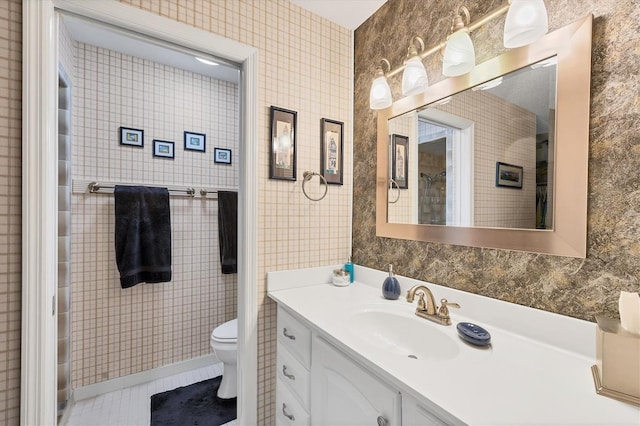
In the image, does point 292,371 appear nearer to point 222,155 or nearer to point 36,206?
point 36,206

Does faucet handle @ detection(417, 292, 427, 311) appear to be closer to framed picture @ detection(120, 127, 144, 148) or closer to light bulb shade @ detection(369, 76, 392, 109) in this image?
light bulb shade @ detection(369, 76, 392, 109)

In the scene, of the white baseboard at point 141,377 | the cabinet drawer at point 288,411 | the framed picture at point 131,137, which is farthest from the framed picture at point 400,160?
the white baseboard at point 141,377

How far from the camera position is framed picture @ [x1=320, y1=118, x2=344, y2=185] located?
5.33 ft

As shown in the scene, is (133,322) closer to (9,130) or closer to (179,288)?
(179,288)

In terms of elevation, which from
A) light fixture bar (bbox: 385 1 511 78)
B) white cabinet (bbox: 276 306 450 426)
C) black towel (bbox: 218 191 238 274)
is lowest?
white cabinet (bbox: 276 306 450 426)

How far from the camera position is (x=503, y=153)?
103 centimetres

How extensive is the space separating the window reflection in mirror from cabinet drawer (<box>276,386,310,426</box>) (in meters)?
0.99

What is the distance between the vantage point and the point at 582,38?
0.81m

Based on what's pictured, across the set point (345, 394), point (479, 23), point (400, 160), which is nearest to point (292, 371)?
point (345, 394)

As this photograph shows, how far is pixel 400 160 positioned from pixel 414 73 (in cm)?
41

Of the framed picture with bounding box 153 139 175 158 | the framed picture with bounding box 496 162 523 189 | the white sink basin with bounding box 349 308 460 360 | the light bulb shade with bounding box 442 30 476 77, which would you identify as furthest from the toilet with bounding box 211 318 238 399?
the light bulb shade with bounding box 442 30 476 77

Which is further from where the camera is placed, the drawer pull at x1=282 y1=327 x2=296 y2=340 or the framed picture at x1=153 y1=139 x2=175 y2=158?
the framed picture at x1=153 y1=139 x2=175 y2=158

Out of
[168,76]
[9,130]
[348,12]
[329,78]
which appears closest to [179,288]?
[9,130]

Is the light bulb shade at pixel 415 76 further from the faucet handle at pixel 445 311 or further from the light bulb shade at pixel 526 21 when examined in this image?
the faucet handle at pixel 445 311
